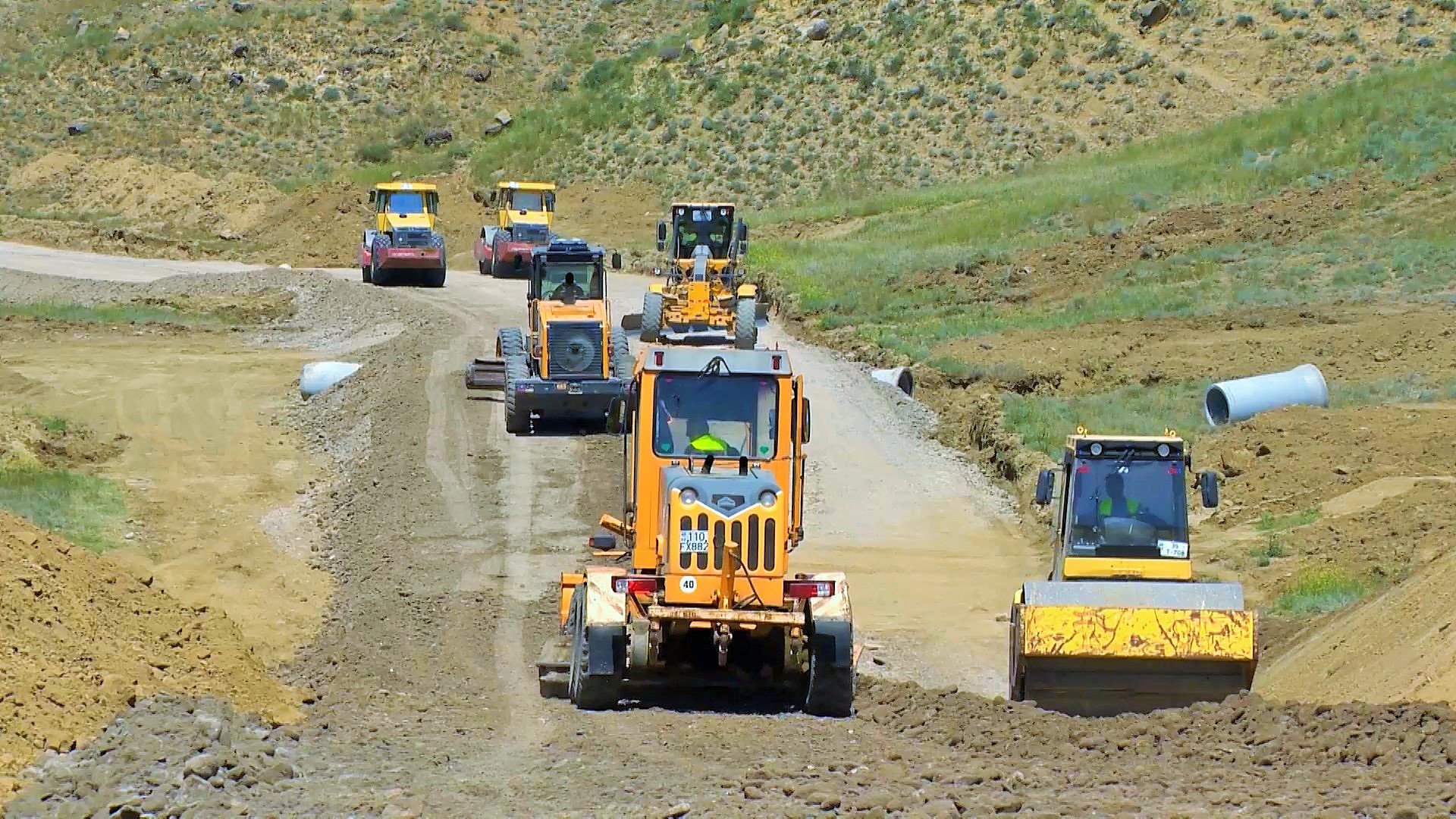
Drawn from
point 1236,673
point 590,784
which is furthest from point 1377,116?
point 590,784

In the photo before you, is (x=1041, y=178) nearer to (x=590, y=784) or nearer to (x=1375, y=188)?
(x=1375, y=188)

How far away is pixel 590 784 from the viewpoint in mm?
10422

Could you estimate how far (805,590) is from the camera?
12.7 meters

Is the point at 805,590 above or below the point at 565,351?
below

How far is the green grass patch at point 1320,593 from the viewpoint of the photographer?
59.5ft

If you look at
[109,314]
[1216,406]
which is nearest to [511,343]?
[1216,406]

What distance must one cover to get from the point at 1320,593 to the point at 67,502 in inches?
588

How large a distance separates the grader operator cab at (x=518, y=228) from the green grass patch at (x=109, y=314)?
7.90m

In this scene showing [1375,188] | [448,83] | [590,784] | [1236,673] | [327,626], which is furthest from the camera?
[448,83]

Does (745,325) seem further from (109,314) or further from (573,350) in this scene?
(109,314)

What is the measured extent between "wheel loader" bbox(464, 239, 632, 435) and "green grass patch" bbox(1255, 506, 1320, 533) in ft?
27.9

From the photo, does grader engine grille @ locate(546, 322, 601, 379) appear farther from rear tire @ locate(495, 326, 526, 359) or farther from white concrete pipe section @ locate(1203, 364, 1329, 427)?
white concrete pipe section @ locate(1203, 364, 1329, 427)

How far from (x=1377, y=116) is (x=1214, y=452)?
28.8 metres

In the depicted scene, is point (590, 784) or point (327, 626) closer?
point (590, 784)
